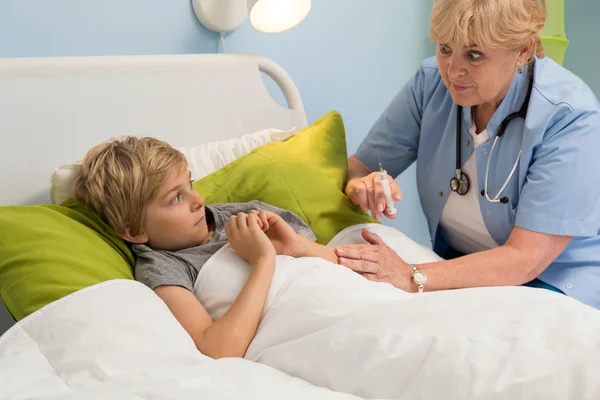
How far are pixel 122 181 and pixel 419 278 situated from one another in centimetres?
70

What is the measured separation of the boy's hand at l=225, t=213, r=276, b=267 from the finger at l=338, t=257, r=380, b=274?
0.20 m

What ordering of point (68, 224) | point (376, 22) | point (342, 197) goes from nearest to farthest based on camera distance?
point (68, 224)
point (342, 197)
point (376, 22)

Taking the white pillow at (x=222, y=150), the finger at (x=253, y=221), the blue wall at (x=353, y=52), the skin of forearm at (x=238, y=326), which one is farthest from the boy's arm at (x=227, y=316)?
the blue wall at (x=353, y=52)

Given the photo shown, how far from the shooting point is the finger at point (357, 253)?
1.52m

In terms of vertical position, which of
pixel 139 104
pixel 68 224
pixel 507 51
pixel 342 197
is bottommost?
pixel 342 197

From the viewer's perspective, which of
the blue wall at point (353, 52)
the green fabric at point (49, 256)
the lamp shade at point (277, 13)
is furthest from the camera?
the blue wall at point (353, 52)

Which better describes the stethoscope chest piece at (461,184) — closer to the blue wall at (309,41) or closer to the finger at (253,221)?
the finger at (253,221)

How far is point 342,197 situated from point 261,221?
0.33 m

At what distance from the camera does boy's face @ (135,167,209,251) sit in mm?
1409

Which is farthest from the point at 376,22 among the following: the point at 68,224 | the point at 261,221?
the point at 68,224

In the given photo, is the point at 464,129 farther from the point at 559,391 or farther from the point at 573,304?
the point at 559,391

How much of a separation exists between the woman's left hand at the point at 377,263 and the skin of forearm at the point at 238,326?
0.93 feet

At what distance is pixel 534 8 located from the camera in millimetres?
1580

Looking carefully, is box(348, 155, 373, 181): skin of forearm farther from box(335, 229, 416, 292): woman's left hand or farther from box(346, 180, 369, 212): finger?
box(335, 229, 416, 292): woman's left hand
